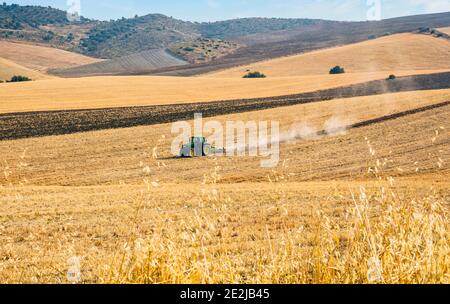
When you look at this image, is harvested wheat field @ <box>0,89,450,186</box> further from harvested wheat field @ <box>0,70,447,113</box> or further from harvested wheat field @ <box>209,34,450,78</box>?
harvested wheat field @ <box>209,34,450,78</box>

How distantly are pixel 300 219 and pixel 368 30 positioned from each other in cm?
18189

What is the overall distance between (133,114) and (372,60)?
Result: 7639 cm

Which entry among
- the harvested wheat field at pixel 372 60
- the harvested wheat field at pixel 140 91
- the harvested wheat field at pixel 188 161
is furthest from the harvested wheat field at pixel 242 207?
the harvested wheat field at pixel 372 60

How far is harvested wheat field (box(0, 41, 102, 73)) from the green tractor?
139m

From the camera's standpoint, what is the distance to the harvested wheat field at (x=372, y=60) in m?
106

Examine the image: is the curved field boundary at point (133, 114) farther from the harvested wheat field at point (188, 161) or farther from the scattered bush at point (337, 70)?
the scattered bush at point (337, 70)

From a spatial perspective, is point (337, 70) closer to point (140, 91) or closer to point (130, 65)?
point (140, 91)

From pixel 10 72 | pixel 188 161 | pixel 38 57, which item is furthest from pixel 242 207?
pixel 38 57

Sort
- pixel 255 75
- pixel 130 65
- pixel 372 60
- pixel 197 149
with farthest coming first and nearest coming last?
pixel 130 65, pixel 372 60, pixel 255 75, pixel 197 149

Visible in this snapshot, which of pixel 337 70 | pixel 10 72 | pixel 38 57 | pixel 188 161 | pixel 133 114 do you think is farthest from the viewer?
pixel 38 57

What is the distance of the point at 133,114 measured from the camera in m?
55.5

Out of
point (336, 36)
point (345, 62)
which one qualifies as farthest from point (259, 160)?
point (336, 36)

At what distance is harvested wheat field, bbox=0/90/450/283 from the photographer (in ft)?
16.0
